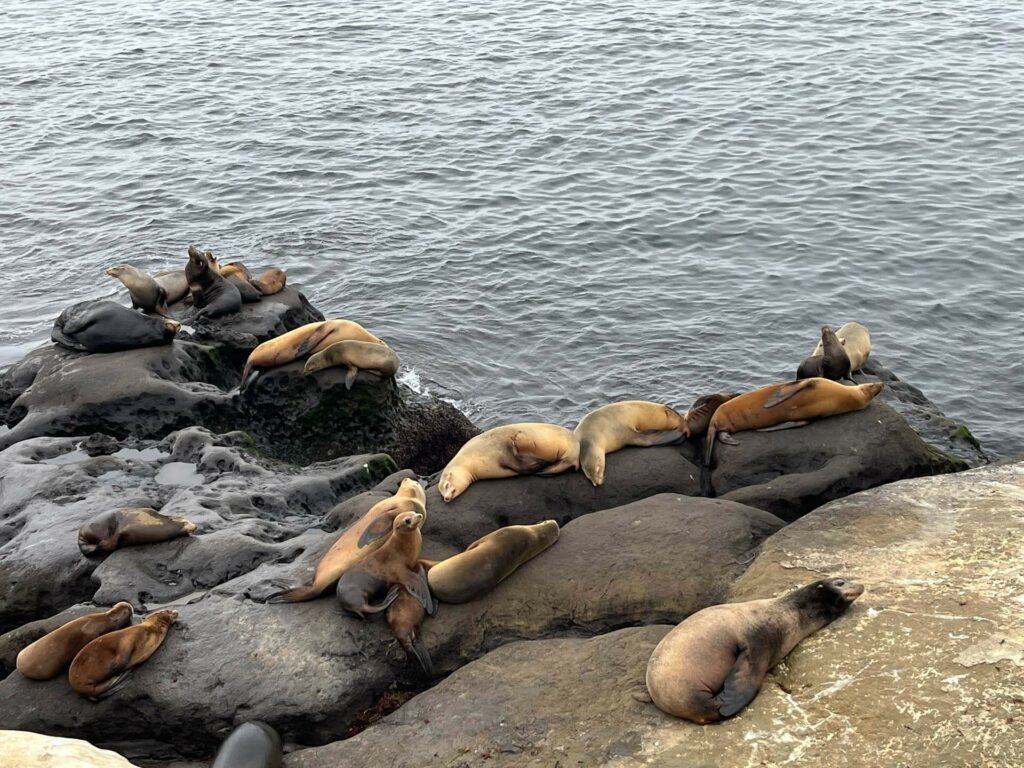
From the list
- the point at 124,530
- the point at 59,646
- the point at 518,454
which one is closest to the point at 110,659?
the point at 59,646

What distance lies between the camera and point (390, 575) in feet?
23.8

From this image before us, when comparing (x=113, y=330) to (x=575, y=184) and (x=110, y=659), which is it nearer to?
(x=110, y=659)

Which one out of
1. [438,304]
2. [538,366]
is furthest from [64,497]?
[438,304]

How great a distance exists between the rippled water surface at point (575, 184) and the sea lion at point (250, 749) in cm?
717

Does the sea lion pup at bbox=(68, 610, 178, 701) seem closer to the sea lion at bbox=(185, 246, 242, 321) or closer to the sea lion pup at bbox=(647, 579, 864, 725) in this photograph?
the sea lion pup at bbox=(647, 579, 864, 725)

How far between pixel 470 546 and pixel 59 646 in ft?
8.72

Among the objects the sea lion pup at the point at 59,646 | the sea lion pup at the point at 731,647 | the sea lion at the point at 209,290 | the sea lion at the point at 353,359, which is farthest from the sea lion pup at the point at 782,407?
the sea lion at the point at 209,290

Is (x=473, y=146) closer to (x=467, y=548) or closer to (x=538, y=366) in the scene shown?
(x=538, y=366)

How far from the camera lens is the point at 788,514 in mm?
8320

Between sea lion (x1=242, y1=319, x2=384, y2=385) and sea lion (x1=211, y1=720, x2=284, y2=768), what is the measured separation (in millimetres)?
5227

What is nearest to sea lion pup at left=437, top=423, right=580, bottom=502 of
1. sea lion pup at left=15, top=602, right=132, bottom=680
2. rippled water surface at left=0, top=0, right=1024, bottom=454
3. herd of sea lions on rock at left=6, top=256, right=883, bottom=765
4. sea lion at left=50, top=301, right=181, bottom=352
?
herd of sea lions on rock at left=6, top=256, right=883, bottom=765

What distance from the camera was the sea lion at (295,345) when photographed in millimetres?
10914

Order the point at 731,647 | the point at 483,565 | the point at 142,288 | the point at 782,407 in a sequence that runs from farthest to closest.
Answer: the point at 142,288 → the point at 782,407 → the point at 483,565 → the point at 731,647

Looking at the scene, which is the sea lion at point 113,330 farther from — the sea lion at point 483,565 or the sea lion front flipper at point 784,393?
the sea lion front flipper at point 784,393
